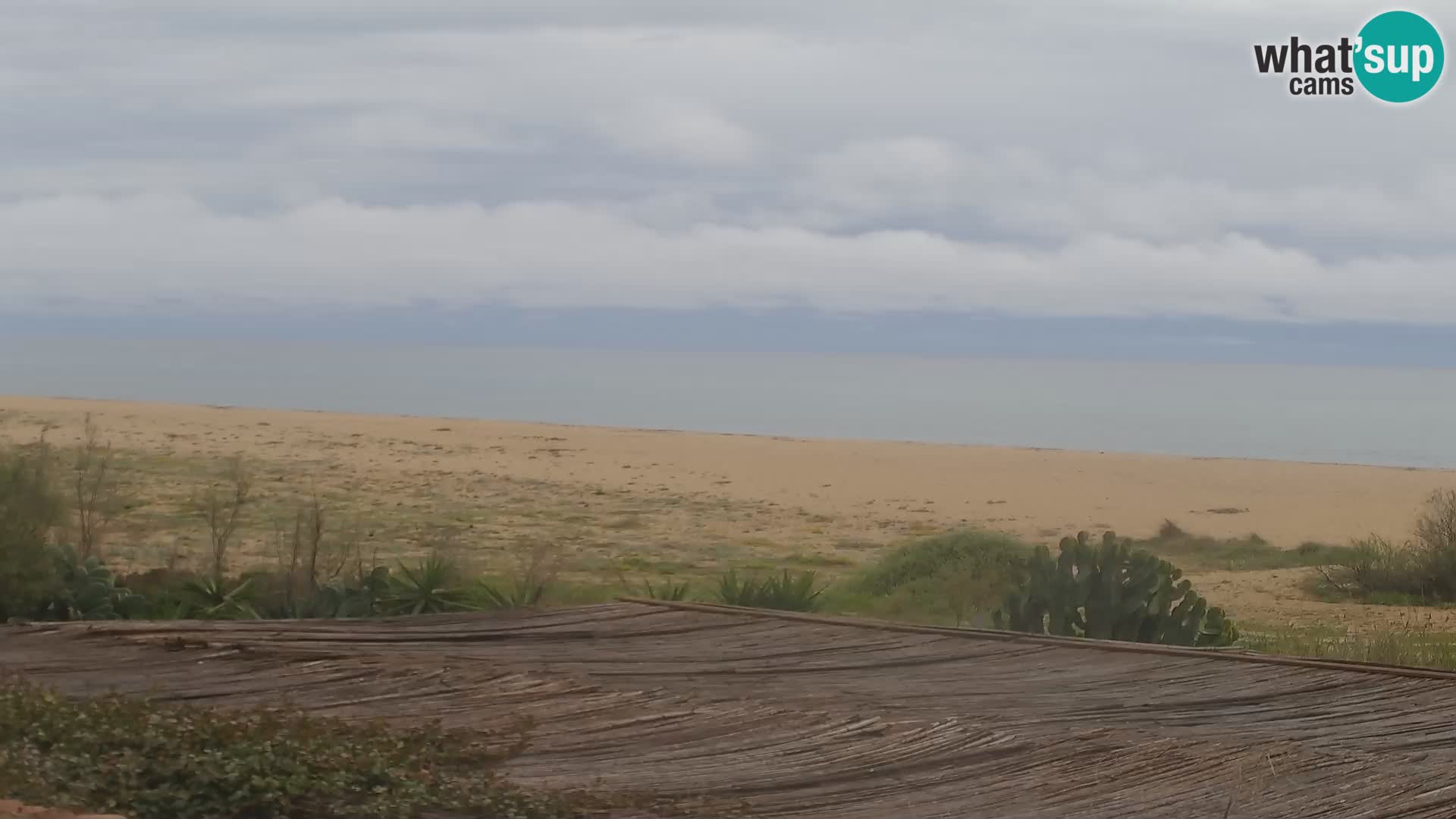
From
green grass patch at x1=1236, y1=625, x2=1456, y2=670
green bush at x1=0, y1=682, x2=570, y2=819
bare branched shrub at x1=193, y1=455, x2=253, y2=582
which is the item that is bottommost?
green grass patch at x1=1236, y1=625, x2=1456, y2=670

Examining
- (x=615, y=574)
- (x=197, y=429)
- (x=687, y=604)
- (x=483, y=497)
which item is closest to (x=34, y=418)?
(x=197, y=429)

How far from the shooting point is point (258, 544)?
503 inches

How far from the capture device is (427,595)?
26.0 ft

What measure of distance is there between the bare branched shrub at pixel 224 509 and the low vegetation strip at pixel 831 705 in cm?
211

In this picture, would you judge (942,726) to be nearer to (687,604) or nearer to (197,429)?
(687,604)

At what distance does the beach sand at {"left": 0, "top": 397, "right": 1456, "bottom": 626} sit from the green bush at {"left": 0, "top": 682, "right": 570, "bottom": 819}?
5.31 m

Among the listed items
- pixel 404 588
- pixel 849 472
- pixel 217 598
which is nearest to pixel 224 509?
pixel 217 598

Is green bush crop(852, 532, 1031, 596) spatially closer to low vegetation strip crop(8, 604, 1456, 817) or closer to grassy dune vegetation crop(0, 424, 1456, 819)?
grassy dune vegetation crop(0, 424, 1456, 819)

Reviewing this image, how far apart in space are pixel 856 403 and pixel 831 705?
5352cm

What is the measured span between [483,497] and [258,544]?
5792 millimetres

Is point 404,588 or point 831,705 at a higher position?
point 404,588

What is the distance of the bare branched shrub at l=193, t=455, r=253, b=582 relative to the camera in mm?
8344

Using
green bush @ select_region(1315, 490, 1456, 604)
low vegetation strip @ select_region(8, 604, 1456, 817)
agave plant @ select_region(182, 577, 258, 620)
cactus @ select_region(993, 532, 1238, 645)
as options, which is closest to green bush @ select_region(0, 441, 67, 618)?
agave plant @ select_region(182, 577, 258, 620)

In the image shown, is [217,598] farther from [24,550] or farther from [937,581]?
[937,581]
